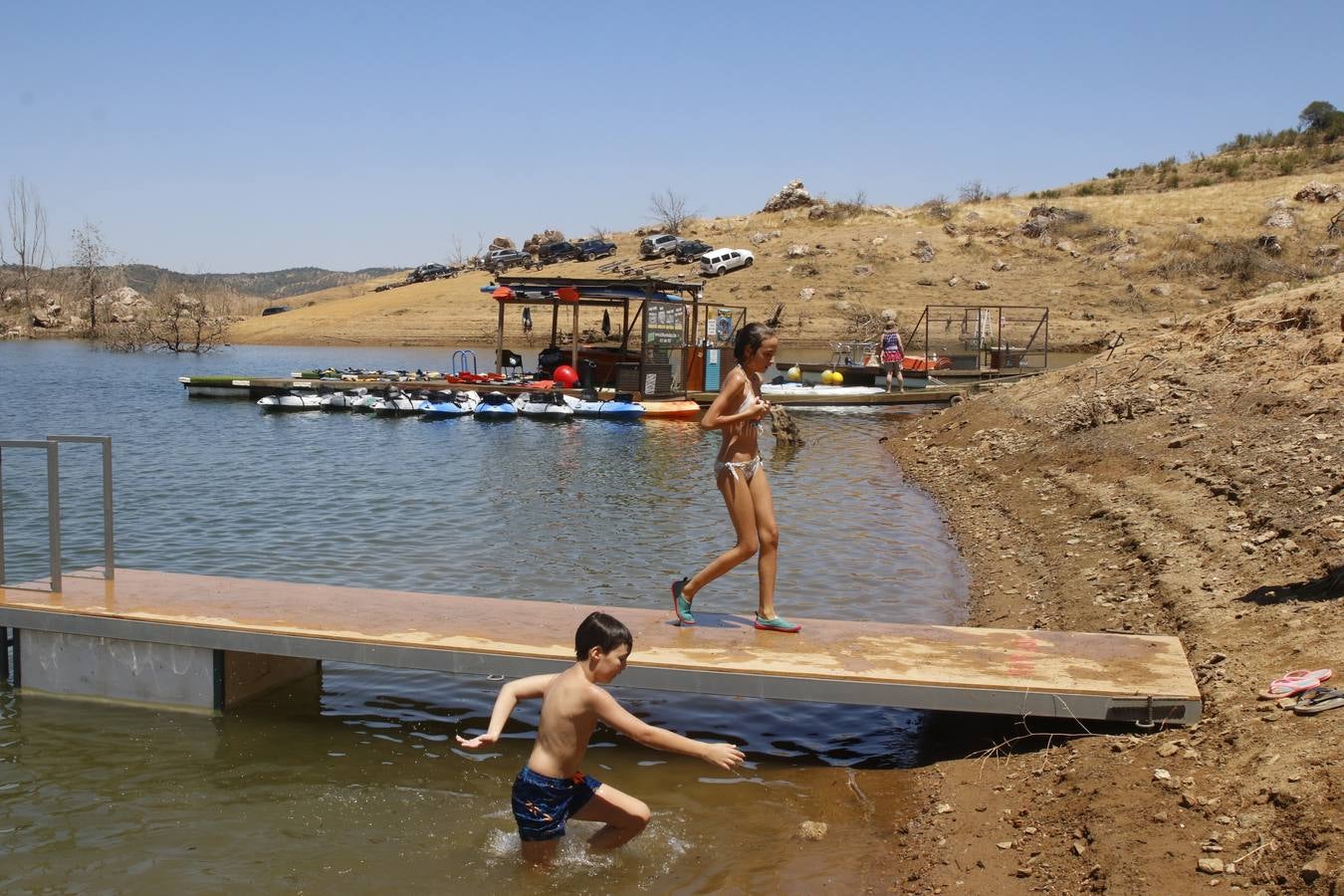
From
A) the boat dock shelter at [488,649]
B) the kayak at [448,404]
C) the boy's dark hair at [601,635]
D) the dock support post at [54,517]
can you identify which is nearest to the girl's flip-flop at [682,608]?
the boat dock shelter at [488,649]

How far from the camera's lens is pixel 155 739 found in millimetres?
7590

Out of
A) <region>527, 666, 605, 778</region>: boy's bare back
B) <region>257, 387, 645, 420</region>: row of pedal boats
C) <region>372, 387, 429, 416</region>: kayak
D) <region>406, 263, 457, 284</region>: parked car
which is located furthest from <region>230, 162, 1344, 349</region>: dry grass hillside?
<region>527, 666, 605, 778</region>: boy's bare back

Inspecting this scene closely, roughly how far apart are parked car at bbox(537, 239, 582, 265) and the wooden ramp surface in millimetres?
61833

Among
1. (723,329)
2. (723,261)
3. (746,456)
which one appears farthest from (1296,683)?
(723,261)

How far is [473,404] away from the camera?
29484 millimetres

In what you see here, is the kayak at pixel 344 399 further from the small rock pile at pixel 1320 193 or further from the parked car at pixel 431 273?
the small rock pile at pixel 1320 193

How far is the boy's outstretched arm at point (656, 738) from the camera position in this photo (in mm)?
5113

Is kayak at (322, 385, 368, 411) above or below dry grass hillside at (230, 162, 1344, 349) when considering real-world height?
below

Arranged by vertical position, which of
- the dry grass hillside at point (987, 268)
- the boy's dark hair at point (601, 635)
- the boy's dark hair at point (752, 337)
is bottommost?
the boy's dark hair at point (601, 635)

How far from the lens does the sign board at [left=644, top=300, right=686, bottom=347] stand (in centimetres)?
3062

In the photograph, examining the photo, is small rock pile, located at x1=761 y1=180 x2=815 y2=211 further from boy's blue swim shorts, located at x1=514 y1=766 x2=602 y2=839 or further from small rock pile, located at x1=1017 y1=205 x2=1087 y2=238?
boy's blue swim shorts, located at x1=514 y1=766 x2=602 y2=839

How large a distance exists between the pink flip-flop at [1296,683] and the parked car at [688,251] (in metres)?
59.1

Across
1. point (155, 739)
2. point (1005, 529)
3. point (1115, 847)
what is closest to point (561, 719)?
point (1115, 847)

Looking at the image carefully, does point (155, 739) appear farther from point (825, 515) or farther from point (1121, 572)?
point (825, 515)
